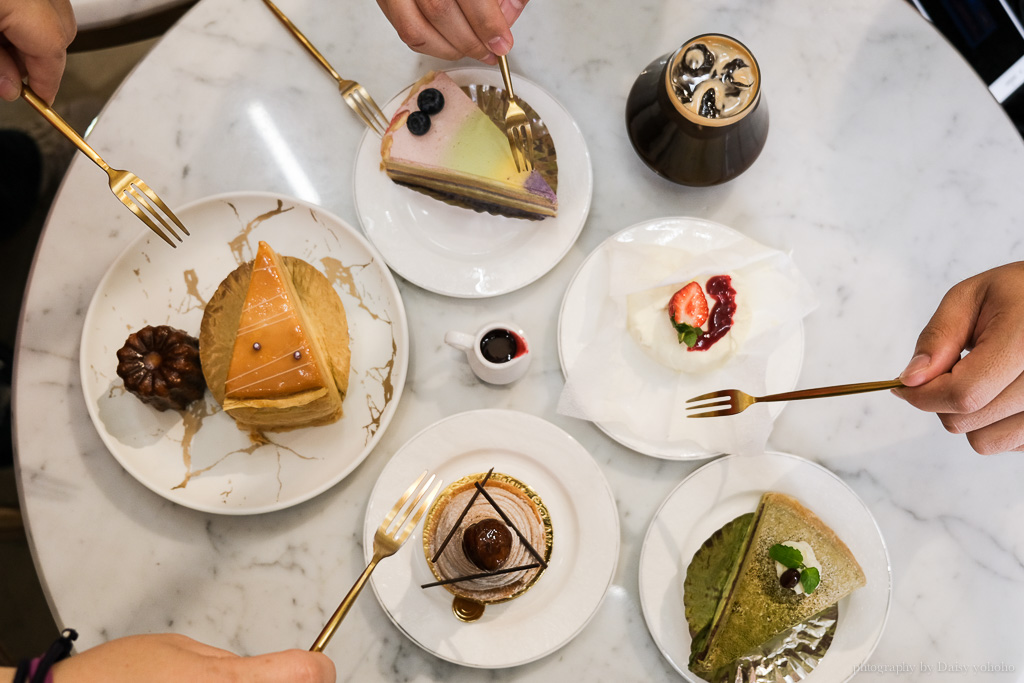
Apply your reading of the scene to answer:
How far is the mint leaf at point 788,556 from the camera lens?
1569mm

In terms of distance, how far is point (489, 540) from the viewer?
1500mm

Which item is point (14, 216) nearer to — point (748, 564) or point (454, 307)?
point (454, 307)

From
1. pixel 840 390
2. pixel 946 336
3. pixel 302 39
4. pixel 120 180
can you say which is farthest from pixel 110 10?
pixel 946 336

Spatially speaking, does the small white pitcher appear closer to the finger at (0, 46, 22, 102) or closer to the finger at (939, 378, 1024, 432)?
the finger at (939, 378, 1024, 432)

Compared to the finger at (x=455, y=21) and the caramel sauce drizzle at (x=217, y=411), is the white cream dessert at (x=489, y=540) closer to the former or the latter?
the caramel sauce drizzle at (x=217, y=411)

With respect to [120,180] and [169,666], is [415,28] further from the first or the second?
[169,666]

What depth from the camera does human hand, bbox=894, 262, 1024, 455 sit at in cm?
133

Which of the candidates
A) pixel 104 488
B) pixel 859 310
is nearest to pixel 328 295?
pixel 104 488

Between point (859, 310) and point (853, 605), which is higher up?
point (859, 310)

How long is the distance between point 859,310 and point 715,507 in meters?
0.69

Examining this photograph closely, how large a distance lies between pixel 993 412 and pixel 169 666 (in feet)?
5.39

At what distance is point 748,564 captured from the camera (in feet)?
5.26

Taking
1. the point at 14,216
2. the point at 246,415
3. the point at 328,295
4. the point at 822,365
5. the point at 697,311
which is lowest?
the point at 822,365

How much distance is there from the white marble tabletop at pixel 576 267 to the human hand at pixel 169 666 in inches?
20.9
